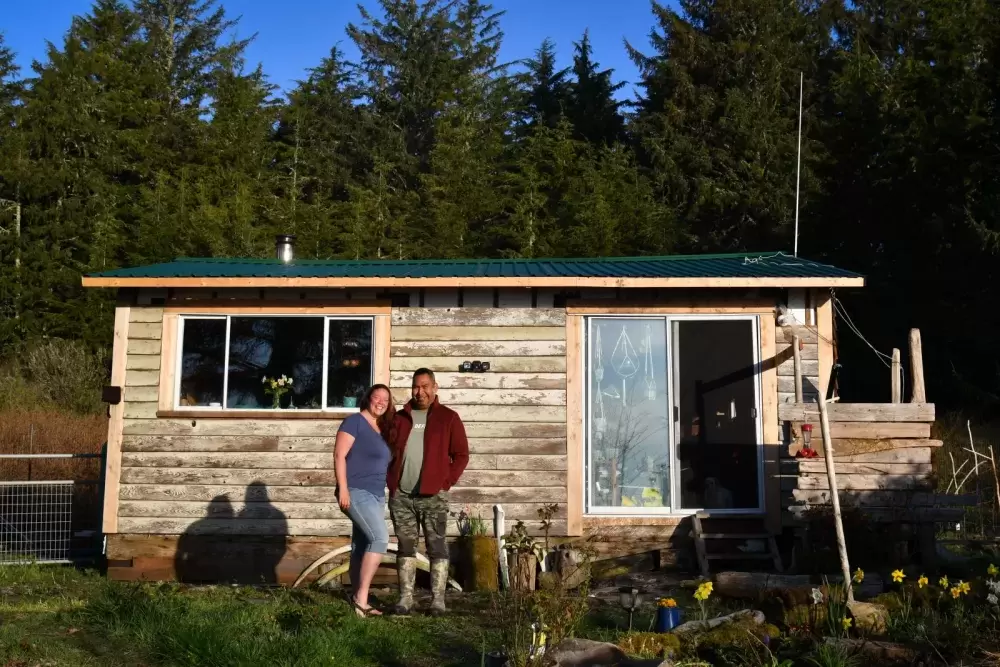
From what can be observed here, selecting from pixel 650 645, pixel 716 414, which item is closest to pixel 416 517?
pixel 650 645

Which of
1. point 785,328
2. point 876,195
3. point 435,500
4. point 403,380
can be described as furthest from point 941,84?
point 435,500

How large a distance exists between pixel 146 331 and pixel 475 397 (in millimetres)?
3127

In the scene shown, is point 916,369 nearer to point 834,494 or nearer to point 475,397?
point 834,494

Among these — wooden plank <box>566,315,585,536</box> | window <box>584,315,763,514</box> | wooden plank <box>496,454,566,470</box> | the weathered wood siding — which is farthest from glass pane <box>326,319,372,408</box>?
window <box>584,315,763,514</box>

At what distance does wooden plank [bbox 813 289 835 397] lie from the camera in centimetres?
938

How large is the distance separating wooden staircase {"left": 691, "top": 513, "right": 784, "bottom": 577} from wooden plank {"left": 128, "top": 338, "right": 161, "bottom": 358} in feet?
16.9

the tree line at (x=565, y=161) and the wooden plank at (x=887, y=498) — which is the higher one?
the tree line at (x=565, y=161)

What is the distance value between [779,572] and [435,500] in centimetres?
322

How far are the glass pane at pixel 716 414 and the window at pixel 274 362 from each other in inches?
116

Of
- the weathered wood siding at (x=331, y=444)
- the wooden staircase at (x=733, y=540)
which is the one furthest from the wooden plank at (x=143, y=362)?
the wooden staircase at (x=733, y=540)

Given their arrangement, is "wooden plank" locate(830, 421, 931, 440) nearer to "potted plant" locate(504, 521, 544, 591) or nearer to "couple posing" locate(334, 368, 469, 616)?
"potted plant" locate(504, 521, 544, 591)

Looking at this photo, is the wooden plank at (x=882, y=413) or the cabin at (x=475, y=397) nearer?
the wooden plank at (x=882, y=413)

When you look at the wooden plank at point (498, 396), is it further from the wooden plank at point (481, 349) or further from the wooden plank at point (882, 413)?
the wooden plank at point (882, 413)

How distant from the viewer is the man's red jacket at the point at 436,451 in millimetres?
7273
